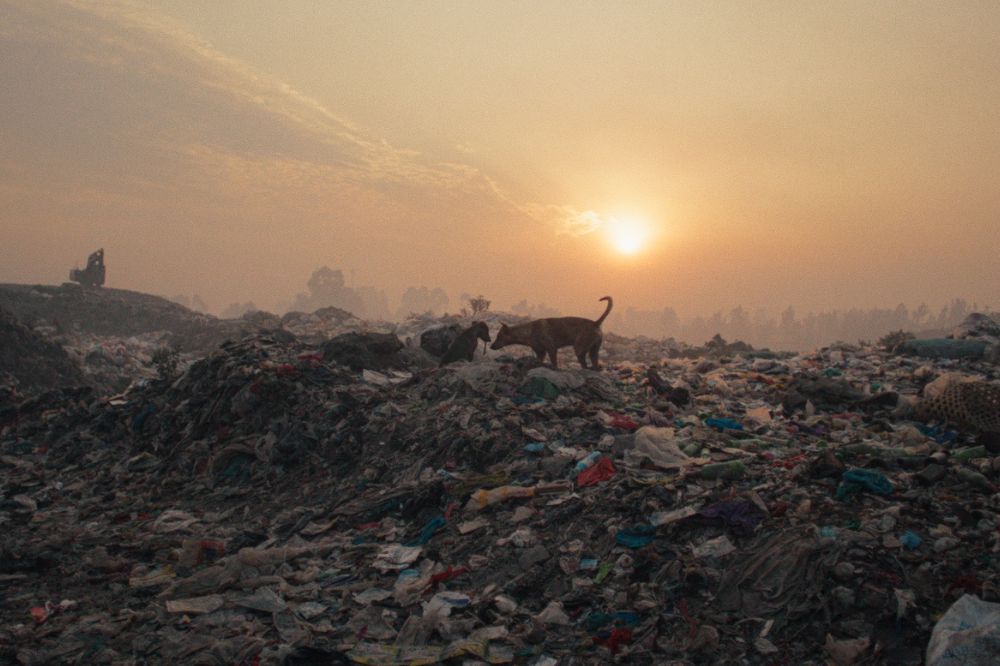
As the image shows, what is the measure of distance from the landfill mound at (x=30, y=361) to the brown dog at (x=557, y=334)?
34.7 ft

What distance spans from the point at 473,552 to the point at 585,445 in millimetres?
2006

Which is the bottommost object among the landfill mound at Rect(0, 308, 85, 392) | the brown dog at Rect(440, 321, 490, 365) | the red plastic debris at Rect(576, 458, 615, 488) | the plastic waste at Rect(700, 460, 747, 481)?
the landfill mound at Rect(0, 308, 85, 392)

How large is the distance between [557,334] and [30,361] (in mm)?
11912

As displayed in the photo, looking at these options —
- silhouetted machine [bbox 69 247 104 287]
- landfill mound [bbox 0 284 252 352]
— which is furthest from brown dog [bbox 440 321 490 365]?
silhouetted machine [bbox 69 247 104 287]

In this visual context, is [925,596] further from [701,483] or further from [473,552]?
[473,552]

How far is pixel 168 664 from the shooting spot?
329cm

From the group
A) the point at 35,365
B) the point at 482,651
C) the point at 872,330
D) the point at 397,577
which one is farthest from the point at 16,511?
the point at 872,330

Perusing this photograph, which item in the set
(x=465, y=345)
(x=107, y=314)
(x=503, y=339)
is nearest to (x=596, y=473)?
(x=503, y=339)

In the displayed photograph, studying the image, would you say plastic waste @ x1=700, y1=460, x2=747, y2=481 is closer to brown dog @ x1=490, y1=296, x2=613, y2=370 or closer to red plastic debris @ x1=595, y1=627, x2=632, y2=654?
red plastic debris @ x1=595, y1=627, x2=632, y2=654

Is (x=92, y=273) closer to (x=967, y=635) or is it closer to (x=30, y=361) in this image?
(x=30, y=361)

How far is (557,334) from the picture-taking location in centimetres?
934

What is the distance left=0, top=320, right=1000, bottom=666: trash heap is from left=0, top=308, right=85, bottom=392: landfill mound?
606 centimetres

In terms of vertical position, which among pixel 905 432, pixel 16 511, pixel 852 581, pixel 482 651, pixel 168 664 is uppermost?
pixel 905 432

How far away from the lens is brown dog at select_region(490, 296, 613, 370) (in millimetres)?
9250
